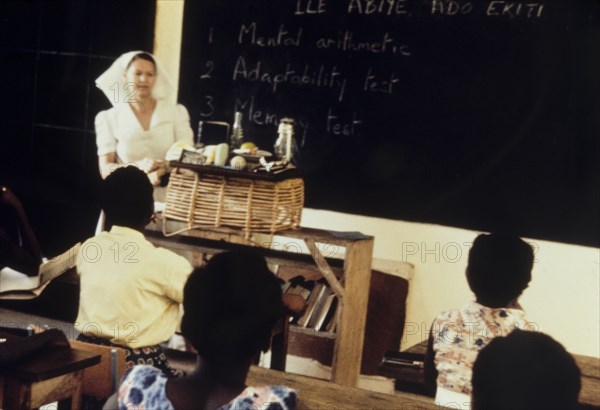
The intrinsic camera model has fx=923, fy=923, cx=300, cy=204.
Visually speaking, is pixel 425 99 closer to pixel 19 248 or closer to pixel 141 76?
pixel 141 76

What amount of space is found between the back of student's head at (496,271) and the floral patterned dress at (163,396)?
36.1 inches

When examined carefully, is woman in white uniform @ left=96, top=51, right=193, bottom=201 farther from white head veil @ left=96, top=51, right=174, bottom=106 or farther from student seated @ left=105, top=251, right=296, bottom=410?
student seated @ left=105, top=251, right=296, bottom=410

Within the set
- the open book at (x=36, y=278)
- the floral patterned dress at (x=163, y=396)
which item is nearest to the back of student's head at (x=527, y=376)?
the floral patterned dress at (x=163, y=396)

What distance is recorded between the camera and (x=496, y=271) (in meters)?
2.52

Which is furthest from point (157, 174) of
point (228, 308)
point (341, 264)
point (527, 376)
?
point (527, 376)

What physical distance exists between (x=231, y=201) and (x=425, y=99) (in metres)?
1.37

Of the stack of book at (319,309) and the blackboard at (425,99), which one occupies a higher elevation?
the blackboard at (425,99)

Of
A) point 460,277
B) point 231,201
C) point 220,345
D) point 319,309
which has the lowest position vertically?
point 319,309

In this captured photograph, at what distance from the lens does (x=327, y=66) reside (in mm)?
4785

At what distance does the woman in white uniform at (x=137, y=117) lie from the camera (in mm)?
4473

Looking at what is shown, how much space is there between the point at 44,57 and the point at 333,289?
2.74 meters

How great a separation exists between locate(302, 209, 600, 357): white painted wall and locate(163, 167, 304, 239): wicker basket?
108 cm

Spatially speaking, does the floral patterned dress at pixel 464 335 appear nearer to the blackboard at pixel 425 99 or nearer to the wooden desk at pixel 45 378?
the wooden desk at pixel 45 378

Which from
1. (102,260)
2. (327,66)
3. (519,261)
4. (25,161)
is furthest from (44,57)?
(519,261)
